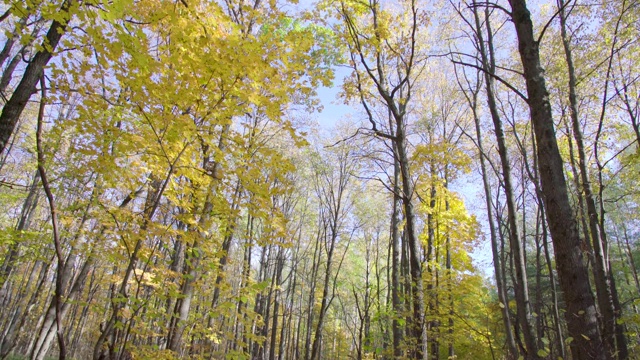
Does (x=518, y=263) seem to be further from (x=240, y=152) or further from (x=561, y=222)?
(x=240, y=152)

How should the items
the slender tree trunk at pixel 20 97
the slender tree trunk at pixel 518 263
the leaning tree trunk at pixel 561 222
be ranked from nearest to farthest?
the leaning tree trunk at pixel 561 222 < the slender tree trunk at pixel 20 97 < the slender tree trunk at pixel 518 263

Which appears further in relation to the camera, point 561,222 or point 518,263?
point 518,263

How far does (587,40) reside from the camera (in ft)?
28.2

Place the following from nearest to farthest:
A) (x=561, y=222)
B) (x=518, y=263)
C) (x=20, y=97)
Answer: (x=561, y=222) → (x=20, y=97) → (x=518, y=263)

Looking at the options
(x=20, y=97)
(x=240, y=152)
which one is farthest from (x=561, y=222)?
(x=20, y=97)

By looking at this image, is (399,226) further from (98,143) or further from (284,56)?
(98,143)

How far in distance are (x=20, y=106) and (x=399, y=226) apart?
9411 millimetres

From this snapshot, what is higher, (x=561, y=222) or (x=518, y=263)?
(x=518, y=263)

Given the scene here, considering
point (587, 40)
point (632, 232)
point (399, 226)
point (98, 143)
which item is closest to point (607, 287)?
point (399, 226)

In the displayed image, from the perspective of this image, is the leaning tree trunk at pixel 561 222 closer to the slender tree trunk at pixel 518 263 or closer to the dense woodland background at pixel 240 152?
the dense woodland background at pixel 240 152

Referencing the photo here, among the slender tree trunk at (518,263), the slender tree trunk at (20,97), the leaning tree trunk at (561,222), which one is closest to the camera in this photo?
the leaning tree trunk at (561,222)

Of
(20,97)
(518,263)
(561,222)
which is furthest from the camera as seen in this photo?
(518,263)

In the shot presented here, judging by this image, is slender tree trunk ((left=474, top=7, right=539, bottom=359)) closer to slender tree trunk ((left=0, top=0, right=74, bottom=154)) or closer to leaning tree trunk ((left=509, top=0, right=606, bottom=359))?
leaning tree trunk ((left=509, top=0, right=606, bottom=359))

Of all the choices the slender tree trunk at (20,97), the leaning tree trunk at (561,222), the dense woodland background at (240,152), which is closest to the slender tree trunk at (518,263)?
the dense woodland background at (240,152)
